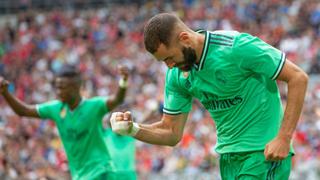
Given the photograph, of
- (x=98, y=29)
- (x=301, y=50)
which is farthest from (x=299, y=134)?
(x=98, y=29)

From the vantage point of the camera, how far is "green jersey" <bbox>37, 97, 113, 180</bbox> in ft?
30.7

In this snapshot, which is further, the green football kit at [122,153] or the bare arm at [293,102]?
the green football kit at [122,153]

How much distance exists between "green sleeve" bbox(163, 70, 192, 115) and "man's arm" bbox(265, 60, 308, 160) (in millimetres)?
951

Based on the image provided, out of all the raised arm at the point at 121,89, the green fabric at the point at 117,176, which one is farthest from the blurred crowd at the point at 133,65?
the raised arm at the point at 121,89

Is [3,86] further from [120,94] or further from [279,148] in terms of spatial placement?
[279,148]

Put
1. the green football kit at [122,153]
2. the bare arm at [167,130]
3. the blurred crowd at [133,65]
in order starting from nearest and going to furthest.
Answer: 1. the bare arm at [167,130]
2. the green football kit at [122,153]
3. the blurred crowd at [133,65]

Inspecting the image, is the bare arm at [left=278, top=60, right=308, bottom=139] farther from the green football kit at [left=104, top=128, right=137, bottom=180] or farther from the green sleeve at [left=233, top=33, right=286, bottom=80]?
the green football kit at [left=104, top=128, right=137, bottom=180]

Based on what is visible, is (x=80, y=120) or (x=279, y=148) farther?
(x=80, y=120)

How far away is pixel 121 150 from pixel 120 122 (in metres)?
5.19

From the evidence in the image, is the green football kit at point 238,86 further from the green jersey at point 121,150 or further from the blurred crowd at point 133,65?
the blurred crowd at point 133,65

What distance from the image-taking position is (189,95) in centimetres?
646

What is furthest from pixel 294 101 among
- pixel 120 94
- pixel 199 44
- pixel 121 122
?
pixel 120 94

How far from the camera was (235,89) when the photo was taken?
605 centimetres

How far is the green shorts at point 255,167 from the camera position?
611 cm
